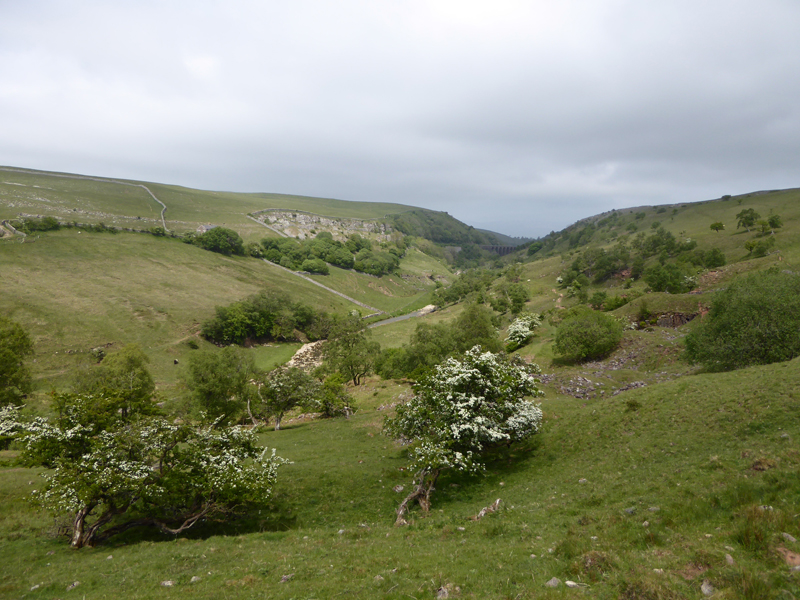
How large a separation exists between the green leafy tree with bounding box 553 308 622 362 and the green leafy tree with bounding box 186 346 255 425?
51501 millimetres

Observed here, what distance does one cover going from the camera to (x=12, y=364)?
45.8 meters

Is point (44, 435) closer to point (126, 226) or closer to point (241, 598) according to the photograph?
point (241, 598)

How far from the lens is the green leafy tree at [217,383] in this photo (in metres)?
47.0

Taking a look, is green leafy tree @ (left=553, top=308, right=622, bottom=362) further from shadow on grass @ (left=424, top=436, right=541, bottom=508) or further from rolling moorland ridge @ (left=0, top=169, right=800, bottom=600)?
shadow on grass @ (left=424, top=436, right=541, bottom=508)

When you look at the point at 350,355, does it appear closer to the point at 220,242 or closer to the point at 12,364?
the point at 12,364

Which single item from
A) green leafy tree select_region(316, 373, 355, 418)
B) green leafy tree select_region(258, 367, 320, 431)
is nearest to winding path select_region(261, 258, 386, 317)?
green leafy tree select_region(316, 373, 355, 418)

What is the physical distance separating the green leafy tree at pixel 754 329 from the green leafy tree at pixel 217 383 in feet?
184

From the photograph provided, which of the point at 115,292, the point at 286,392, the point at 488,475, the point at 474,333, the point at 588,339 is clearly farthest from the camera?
the point at 115,292

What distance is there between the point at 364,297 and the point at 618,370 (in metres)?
150

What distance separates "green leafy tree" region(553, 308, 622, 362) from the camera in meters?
59.8

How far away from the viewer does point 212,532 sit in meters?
20.7

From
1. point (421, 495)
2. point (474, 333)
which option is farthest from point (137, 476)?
point (474, 333)

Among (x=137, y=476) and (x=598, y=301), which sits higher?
(x=598, y=301)

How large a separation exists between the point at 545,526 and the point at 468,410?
30.6ft
